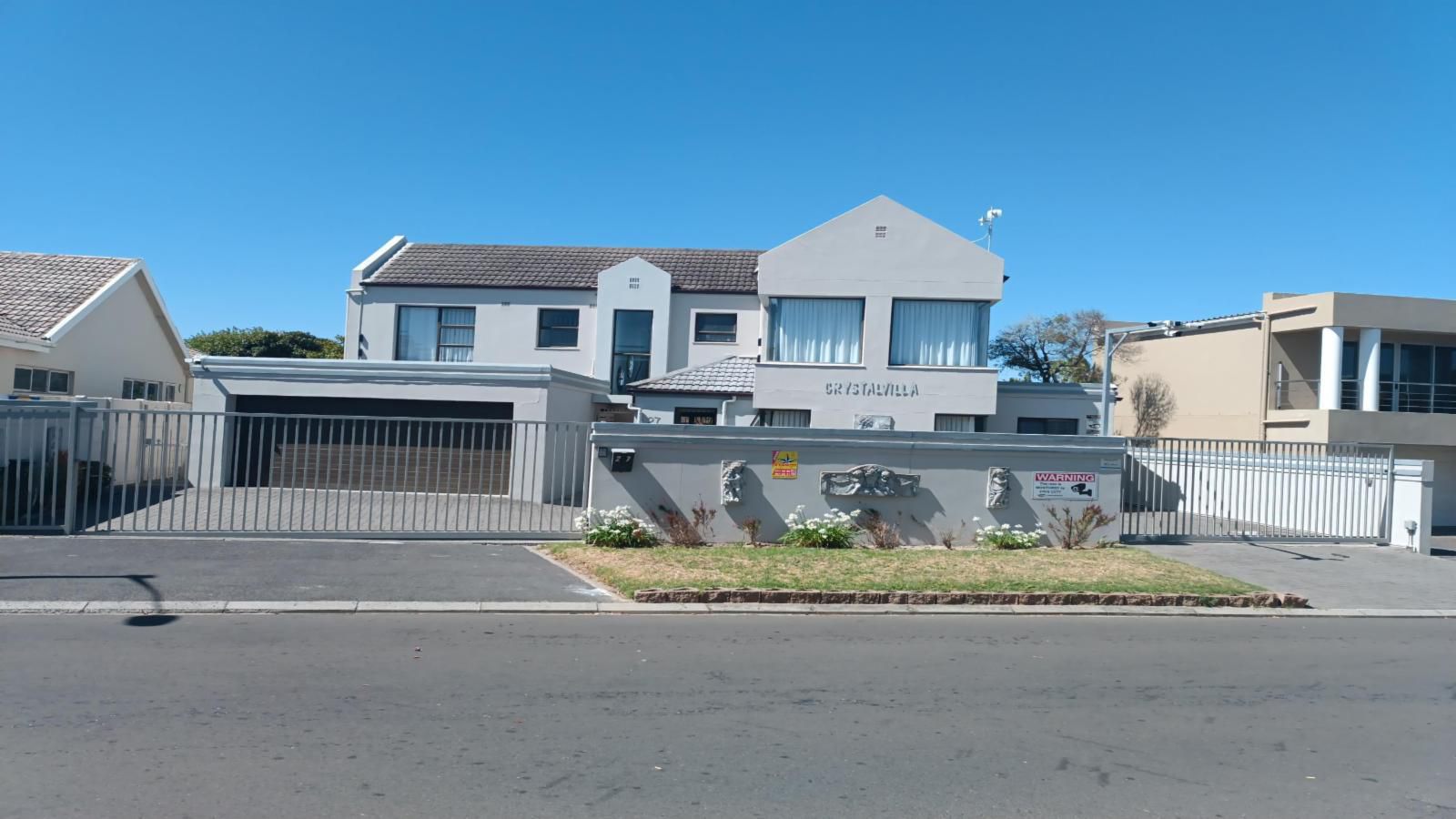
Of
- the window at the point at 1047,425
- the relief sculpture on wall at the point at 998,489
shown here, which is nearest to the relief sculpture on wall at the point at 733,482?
the relief sculpture on wall at the point at 998,489

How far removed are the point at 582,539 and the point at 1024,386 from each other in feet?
43.6

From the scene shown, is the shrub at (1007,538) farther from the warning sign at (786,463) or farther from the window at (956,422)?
the window at (956,422)

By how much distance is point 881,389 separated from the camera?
67.0ft

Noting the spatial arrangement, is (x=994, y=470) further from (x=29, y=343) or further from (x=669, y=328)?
(x=29, y=343)

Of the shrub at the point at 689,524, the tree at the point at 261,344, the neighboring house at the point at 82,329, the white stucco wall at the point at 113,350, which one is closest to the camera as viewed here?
the shrub at the point at 689,524

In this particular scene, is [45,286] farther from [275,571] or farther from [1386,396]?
[1386,396]

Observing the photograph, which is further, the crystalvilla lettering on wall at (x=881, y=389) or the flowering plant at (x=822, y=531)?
the crystalvilla lettering on wall at (x=881, y=389)

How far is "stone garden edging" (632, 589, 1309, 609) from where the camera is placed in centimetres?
1025

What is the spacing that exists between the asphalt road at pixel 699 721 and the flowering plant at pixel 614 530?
405 centimetres

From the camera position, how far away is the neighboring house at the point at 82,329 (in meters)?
19.0

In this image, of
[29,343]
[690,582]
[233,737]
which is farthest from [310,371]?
[233,737]

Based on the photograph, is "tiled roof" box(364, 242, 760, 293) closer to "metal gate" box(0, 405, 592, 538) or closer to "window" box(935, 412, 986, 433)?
"window" box(935, 412, 986, 433)

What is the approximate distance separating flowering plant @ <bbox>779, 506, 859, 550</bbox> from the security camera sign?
2800 millimetres

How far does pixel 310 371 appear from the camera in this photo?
1939 centimetres
